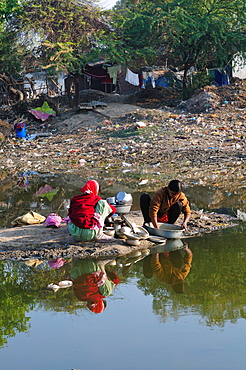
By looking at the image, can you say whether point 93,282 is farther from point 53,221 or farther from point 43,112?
point 43,112

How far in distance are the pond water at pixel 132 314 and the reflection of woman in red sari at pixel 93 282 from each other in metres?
0.01

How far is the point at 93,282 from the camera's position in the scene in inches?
206

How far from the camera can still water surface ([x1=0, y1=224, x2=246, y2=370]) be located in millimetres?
3498

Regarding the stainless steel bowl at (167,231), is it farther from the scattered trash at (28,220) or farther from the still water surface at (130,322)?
the scattered trash at (28,220)

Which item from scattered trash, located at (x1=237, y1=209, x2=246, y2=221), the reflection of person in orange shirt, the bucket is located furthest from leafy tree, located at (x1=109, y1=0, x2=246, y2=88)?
the reflection of person in orange shirt

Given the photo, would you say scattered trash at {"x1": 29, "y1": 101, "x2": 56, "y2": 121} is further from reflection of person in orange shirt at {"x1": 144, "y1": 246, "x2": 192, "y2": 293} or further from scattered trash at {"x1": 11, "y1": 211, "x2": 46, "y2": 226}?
reflection of person in orange shirt at {"x1": 144, "y1": 246, "x2": 192, "y2": 293}

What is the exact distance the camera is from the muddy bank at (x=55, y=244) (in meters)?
5.96

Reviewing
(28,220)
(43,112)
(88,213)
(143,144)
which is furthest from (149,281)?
(43,112)

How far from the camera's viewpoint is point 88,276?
5402mm

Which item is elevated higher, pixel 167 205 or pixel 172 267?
pixel 167 205

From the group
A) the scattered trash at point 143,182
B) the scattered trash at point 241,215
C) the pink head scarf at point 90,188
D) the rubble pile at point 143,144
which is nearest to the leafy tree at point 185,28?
the rubble pile at point 143,144

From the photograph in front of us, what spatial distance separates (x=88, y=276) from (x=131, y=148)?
8702 millimetres

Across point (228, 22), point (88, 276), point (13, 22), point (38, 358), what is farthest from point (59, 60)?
point (38, 358)

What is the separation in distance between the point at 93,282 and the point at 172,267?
3.27 feet
